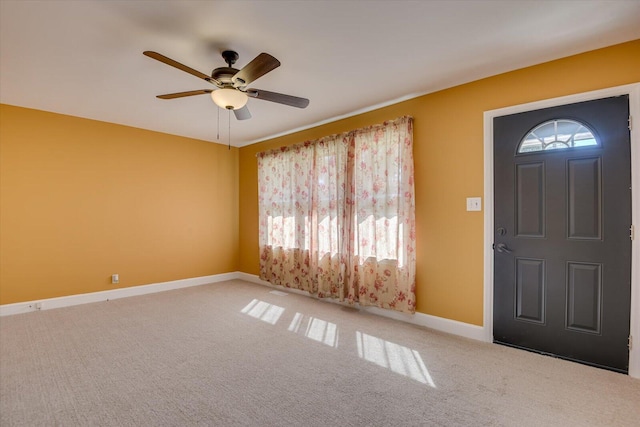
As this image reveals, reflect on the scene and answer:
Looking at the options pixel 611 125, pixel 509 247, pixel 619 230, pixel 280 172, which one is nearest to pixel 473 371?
pixel 509 247

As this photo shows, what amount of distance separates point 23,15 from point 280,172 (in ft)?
10.8

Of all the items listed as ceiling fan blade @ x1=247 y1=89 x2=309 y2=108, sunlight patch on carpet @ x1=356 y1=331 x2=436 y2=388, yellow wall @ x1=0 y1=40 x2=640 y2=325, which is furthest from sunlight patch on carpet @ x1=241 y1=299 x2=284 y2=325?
ceiling fan blade @ x1=247 y1=89 x2=309 y2=108

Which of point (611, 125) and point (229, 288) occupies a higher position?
point (611, 125)

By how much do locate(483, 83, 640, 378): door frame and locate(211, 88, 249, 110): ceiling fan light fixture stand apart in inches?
91.9

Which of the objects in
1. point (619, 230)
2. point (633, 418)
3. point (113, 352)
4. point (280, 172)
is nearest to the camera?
point (633, 418)

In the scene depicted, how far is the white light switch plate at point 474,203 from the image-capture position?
2.97 metres

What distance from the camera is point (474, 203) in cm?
300

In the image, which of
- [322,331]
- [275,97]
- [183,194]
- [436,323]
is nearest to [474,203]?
[436,323]

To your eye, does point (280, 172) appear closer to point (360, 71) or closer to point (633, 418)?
point (360, 71)

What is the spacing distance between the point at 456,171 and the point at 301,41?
78.0 inches

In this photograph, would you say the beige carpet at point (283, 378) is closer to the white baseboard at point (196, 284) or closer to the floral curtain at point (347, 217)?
the white baseboard at point (196, 284)

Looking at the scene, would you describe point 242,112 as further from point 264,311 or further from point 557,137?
point 557,137

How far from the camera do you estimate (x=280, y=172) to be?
4.95 meters

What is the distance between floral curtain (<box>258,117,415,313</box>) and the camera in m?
3.44
